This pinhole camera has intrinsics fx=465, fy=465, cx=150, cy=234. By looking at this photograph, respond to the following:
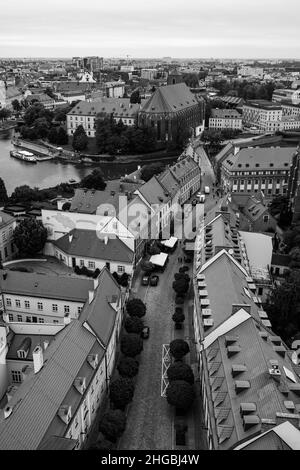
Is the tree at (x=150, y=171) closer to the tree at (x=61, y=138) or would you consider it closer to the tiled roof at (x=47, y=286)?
the tiled roof at (x=47, y=286)

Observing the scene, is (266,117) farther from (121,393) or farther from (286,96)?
(121,393)

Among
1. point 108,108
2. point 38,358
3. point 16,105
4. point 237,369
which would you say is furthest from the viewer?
point 16,105

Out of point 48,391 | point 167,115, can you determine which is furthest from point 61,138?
point 48,391

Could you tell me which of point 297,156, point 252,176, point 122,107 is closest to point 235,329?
point 297,156

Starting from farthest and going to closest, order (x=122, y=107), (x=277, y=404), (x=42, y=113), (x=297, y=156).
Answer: (x=42, y=113) < (x=122, y=107) < (x=297, y=156) < (x=277, y=404)

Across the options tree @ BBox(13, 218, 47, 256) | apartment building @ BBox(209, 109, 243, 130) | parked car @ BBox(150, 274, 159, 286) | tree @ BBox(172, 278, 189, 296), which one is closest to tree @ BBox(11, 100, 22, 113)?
apartment building @ BBox(209, 109, 243, 130)
